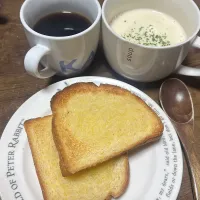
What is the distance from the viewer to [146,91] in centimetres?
100

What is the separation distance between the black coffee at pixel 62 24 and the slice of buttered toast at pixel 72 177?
275mm

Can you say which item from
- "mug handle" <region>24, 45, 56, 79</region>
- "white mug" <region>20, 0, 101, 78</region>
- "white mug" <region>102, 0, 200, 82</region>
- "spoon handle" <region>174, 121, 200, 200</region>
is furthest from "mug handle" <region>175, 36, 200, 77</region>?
"mug handle" <region>24, 45, 56, 79</region>

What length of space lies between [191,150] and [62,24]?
19.6 inches

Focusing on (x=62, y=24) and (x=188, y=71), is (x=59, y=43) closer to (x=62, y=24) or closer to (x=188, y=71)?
(x=62, y=24)

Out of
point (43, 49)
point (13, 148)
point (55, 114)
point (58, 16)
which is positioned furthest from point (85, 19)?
point (13, 148)

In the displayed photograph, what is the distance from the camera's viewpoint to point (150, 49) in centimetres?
85

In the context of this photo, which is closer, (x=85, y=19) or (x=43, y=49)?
(x=43, y=49)

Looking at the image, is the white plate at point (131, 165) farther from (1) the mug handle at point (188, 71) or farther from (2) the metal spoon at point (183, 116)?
(1) the mug handle at point (188, 71)

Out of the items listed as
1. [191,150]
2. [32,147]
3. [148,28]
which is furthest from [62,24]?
[191,150]

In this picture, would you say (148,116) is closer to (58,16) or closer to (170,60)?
(170,60)

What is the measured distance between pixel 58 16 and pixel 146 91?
0.34m

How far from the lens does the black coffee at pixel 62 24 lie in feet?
3.10

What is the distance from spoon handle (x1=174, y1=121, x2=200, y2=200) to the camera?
825mm

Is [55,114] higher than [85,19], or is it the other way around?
[85,19]
